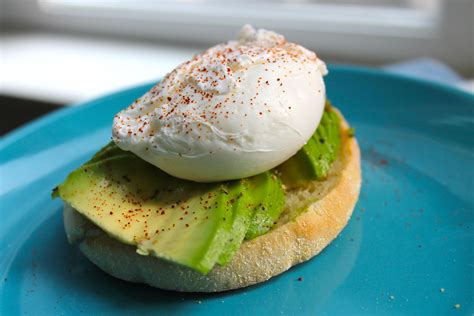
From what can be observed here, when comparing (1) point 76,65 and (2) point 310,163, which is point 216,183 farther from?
(1) point 76,65

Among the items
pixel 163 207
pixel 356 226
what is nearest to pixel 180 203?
pixel 163 207

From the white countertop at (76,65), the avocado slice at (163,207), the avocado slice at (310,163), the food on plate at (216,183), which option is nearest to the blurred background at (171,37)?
the white countertop at (76,65)

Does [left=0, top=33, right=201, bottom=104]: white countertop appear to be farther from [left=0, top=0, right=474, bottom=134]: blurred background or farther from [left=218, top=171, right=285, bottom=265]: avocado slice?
[left=218, top=171, right=285, bottom=265]: avocado slice

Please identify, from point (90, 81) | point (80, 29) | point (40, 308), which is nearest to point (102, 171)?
point (40, 308)

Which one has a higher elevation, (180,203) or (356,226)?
(180,203)

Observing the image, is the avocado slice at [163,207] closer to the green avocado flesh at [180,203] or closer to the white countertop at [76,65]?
the green avocado flesh at [180,203]

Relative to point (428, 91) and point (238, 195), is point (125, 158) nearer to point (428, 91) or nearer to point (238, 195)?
point (238, 195)

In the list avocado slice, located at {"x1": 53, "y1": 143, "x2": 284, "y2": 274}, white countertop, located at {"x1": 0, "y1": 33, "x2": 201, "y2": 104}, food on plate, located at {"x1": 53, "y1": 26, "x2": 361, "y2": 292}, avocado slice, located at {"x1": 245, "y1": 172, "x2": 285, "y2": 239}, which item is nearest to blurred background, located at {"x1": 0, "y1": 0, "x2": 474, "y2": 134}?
white countertop, located at {"x1": 0, "y1": 33, "x2": 201, "y2": 104}
